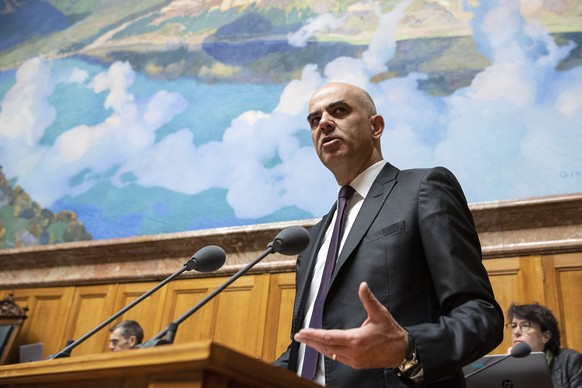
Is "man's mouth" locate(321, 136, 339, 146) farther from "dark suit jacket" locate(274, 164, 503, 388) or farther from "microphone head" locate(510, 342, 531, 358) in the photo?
"microphone head" locate(510, 342, 531, 358)

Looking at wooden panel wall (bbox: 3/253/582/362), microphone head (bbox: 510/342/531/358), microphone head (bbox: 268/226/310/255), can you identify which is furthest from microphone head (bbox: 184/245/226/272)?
wooden panel wall (bbox: 3/253/582/362)

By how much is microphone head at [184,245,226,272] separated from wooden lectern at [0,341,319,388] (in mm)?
824

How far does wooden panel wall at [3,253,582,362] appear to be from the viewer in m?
4.60

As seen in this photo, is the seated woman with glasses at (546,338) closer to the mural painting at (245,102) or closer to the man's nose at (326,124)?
the mural painting at (245,102)

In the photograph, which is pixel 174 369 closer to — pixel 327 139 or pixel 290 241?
pixel 290 241

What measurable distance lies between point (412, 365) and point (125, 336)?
4.33 metres

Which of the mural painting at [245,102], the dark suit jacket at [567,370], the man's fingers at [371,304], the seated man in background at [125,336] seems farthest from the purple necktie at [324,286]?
the seated man in background at [125,336]

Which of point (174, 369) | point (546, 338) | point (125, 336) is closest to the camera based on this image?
point (174, 369)

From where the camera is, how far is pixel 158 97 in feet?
25.9

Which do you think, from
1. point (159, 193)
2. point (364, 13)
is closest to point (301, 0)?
point (364, 13)

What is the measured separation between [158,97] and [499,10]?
413cm

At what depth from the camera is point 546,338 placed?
4.12m

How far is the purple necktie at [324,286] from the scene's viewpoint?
6.59 ft
